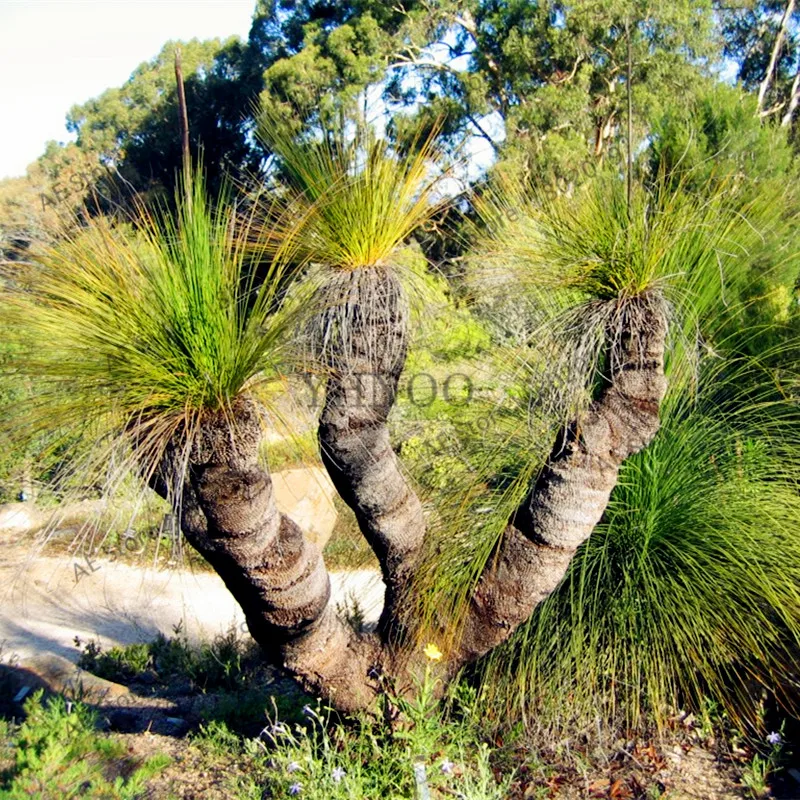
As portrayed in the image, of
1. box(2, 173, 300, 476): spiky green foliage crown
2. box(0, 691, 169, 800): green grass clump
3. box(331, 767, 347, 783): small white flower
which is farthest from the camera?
box(331, 767, 347, 783): small white flower

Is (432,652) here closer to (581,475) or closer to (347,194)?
(581,475)

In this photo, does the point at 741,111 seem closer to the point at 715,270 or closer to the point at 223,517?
the point at 715,270

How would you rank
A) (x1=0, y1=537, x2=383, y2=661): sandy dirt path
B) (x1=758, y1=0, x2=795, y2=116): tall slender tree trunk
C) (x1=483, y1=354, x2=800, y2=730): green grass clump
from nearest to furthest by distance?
(x1=483, y1=354, x2=800, y2=730): green grass clump → (x1=0, y1=537, x2=383, y2=661): sandy dirt path → (x1=758, y1=0, x2=795, y2=116): tall slender tree trunk

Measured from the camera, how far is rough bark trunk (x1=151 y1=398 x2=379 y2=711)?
253 cm

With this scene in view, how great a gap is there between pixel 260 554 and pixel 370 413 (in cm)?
57

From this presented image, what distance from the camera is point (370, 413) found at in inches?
115

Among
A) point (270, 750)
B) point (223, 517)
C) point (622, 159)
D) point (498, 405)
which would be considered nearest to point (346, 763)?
point (270, 750)

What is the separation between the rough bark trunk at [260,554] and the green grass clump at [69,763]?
22.8 inches

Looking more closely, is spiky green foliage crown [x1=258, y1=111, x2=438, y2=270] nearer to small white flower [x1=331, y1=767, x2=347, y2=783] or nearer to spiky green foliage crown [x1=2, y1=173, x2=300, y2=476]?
spiky green foliage crown [x1=2, y1=173, x2=300, y2=476]

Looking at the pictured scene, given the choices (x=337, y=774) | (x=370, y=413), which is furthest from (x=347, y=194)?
(x=337, y=774)

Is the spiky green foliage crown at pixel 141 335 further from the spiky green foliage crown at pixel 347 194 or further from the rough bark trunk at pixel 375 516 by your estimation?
the spiky green foliage crown at pixel 347 194

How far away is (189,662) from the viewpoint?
16.1 feet

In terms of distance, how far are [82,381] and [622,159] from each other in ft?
6.81

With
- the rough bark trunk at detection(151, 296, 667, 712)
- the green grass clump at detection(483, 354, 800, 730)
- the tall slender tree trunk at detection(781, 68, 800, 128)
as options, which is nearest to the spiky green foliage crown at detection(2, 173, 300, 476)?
the rough bark trunk at detection(151, 296, 667, 712)
